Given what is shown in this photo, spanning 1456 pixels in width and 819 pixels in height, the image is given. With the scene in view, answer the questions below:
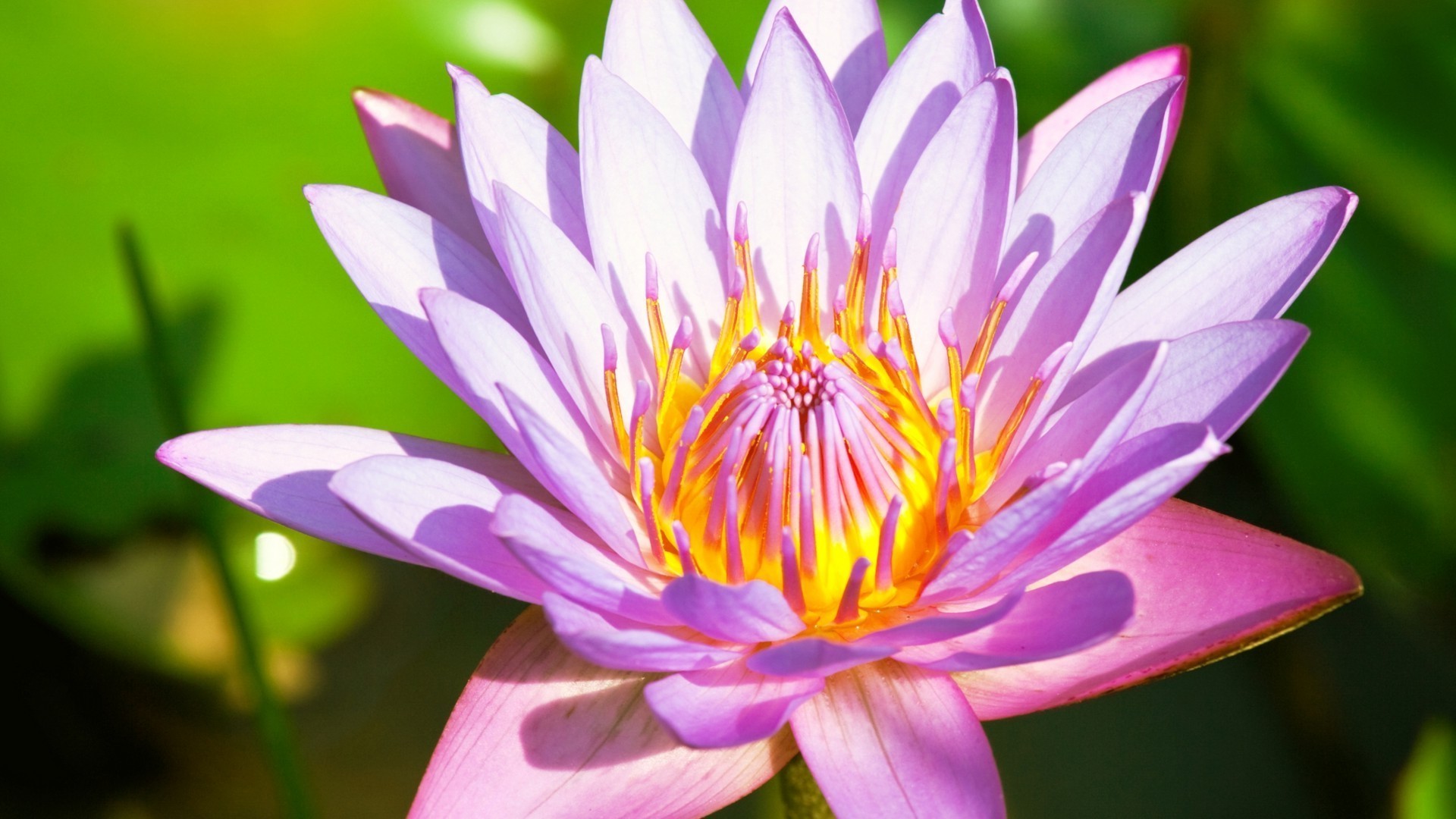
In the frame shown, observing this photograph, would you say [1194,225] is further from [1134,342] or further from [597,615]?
[597,615]

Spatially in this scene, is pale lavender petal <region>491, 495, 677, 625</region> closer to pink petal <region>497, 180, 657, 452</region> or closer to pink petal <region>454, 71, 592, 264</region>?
pink petal <region>497, 180, 657, 452</region>

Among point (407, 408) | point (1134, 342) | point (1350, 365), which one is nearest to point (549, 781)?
point (1134, 342)

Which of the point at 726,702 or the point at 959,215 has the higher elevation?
the point at 959,215

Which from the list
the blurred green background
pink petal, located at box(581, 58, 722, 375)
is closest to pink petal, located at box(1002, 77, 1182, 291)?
pink petal, located at box(581, 58, 722, 375)

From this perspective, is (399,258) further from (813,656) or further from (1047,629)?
(1047,629)

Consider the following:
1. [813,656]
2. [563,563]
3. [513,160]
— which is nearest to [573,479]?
[563,563]

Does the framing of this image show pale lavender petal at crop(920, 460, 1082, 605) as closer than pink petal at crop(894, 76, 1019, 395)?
Yes
